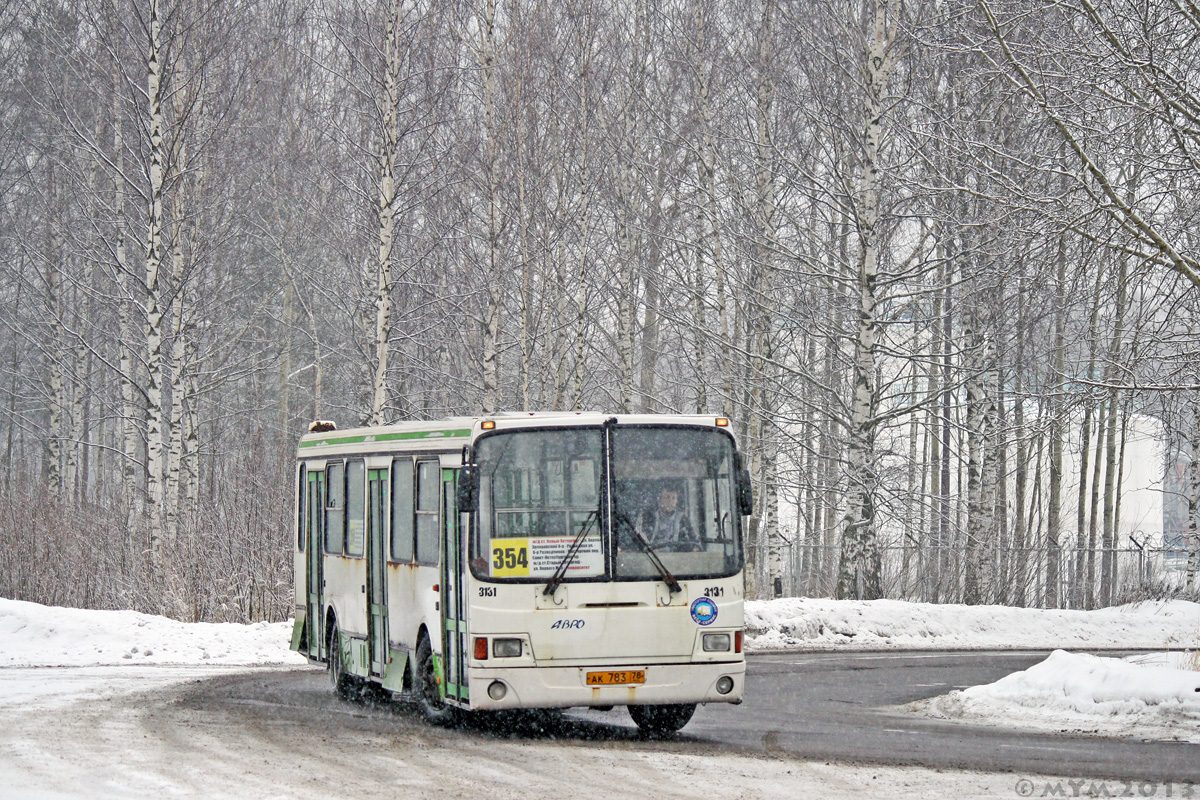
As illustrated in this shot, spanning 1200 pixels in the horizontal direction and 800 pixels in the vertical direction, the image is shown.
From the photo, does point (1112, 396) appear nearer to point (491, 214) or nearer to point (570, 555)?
point (570, 555)

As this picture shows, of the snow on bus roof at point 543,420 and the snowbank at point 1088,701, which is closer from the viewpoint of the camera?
the snow on bus roof at point 543,420

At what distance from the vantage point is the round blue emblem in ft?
47.2

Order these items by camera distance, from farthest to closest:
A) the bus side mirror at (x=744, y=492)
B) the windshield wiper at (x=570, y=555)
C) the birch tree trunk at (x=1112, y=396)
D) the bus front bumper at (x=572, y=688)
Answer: the birch tree trunk at (x=1112, y=396)
the bus side mirror at (x=744, y=492)
the windshield wiper at (x=570, y=555)
the bus front bumper at (x=572, y=688)

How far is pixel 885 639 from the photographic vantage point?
1109 inches

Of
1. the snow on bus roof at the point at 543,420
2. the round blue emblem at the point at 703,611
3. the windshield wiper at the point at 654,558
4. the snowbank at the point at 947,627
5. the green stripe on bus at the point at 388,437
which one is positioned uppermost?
the snow on bus roof at the point at 543,420

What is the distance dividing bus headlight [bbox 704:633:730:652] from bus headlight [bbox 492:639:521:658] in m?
1.56

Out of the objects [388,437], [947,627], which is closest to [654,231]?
[947,627]

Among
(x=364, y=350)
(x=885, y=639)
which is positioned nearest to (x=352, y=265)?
(x=364, y=350)

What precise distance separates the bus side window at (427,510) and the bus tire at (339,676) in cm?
292

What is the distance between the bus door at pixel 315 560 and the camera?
62.5 ft

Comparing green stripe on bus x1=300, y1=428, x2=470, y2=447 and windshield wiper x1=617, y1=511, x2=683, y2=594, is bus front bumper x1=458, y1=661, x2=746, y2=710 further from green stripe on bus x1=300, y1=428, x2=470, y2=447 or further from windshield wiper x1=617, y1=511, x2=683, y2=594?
green stripe on bus x1=300, y1=428, x2=470, y2=447

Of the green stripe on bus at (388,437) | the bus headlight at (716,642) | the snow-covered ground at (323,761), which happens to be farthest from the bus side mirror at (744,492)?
the green stripe on bus at (388,437)

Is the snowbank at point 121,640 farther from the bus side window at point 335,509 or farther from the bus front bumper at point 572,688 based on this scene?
the bus front bumper at point 572,688

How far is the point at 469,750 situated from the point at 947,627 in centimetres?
1780
